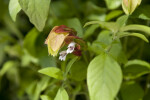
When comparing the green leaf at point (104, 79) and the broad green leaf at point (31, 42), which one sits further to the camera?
the broad green leaf at point (31, 42)

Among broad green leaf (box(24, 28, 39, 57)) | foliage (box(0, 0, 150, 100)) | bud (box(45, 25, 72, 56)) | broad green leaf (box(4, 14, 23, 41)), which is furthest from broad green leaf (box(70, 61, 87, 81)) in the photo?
broad green leaf (box(4, 14, 23, 41))

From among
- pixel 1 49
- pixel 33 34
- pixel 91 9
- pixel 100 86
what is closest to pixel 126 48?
pixel 91 9

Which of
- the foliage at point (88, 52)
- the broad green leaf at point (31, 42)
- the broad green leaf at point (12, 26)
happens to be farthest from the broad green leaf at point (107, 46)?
the broad green leaf at point (12, 26)

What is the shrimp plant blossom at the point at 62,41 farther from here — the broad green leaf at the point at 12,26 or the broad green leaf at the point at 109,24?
the broad green leaf at the point at 12,26

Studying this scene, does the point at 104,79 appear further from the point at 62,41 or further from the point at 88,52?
the point at 88,52

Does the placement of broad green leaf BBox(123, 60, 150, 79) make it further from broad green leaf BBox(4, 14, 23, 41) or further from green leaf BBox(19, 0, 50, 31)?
broad green leaf BBox(4, 14, 23, 41)

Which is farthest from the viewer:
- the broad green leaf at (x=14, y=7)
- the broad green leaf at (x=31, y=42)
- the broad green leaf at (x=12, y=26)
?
the broad green leaf at (x=12, y=26)
